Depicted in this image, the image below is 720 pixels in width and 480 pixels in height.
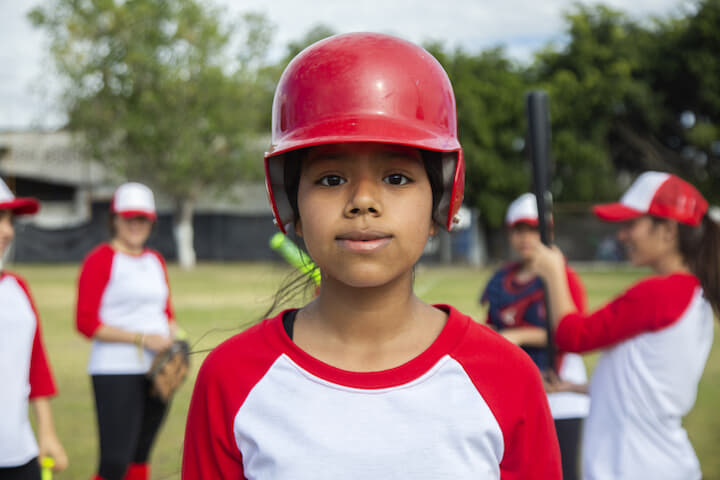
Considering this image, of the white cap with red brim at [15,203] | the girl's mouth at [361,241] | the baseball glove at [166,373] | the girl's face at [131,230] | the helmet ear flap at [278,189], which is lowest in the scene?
the baseball glove at [166,373]

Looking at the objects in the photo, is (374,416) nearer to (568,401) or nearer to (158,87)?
(568,401)

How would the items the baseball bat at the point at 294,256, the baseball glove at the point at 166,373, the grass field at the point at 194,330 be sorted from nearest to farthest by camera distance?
1. the baseball bat at the point at 294,256
2. the grass field at the point at 194,330
3. the baseball glove at the point at 166,373

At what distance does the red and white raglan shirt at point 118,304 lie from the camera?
15.9 ft

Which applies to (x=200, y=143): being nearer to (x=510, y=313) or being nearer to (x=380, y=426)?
(x=510, y=313)

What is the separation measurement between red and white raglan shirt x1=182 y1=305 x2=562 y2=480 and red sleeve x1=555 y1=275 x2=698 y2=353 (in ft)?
5.53

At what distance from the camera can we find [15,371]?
3.29 metres

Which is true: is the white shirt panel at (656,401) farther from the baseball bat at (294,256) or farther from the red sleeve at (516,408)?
the red sleeve at (516,408)

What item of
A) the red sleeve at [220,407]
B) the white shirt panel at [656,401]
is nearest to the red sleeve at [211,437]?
the red sleeve at [220,407]

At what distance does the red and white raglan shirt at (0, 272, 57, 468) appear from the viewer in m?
3.16

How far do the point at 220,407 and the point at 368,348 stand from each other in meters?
0.35

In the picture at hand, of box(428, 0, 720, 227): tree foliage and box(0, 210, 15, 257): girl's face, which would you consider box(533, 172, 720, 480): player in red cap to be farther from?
box(428, 0, 720, 227): tree foliage

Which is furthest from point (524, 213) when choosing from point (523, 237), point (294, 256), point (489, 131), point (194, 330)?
point (489, 131)

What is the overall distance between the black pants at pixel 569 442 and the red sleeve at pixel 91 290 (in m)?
3.03

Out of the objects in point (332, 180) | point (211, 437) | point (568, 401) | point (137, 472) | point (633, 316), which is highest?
point (332, 180)
